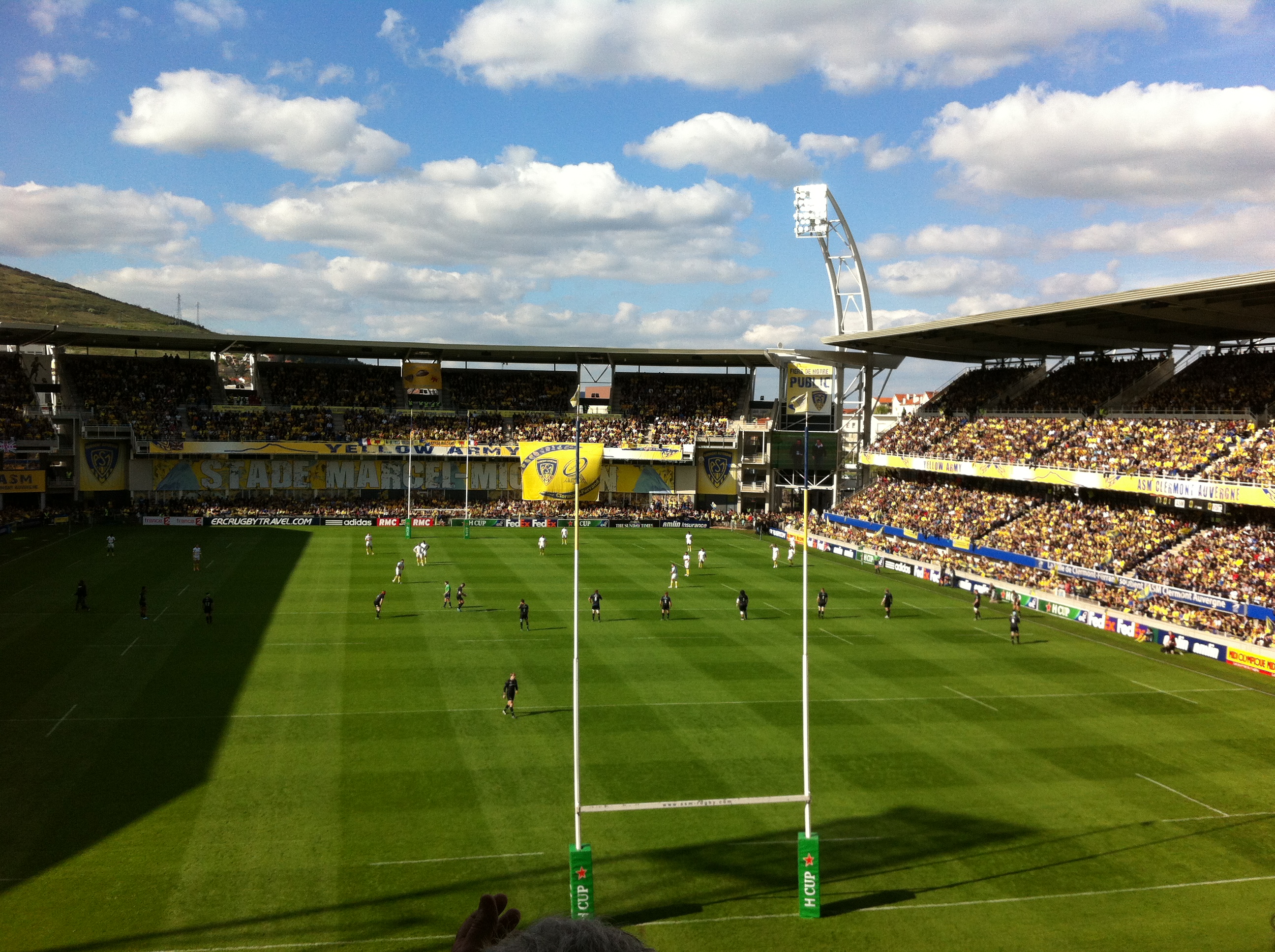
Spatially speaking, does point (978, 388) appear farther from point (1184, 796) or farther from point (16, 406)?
point (16, 406)

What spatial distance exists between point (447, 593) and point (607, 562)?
1348 centimetres

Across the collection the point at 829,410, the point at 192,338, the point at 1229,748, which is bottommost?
the point at 1229,748

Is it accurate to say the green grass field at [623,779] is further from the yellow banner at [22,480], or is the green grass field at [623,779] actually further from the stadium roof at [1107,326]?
the yellow banner at [22,480]

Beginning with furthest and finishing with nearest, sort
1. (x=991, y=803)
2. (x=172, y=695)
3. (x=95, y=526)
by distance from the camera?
1. (x=95, y=526)
2. (x=172, y=695)
3. (x=991, y=803)

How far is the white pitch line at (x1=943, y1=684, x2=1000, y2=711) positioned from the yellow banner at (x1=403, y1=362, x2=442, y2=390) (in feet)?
181

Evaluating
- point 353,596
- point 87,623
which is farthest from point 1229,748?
point 87,623

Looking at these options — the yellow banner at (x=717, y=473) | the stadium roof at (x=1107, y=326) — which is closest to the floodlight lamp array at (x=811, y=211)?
the stadium roof at (x=1107, y=326)

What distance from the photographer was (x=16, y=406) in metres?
61.5

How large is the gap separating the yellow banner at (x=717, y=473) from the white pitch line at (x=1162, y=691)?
4734cm

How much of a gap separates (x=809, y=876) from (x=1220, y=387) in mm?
40176

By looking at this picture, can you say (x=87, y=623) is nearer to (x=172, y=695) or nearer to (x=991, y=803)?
(x=172, y=695)

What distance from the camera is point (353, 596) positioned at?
38375 millimetres

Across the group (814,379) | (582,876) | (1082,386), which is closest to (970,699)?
(582,876)

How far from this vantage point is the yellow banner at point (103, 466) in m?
63.9
